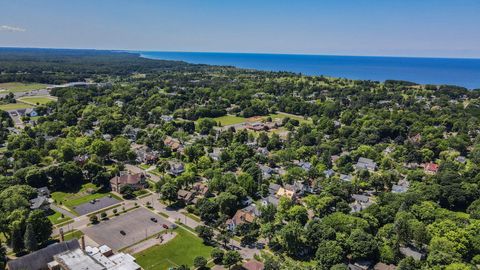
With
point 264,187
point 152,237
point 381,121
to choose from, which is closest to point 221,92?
point 381,121

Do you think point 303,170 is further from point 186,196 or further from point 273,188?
point 186,196

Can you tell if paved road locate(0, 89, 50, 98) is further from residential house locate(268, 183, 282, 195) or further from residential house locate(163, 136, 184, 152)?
residential house locate(268, 183, 282, 195)

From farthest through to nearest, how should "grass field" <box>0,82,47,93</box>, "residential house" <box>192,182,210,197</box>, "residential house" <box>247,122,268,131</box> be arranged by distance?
"grass field" <box>0,82,47,93</box> < "residential house" <box>247,122,268,131</box> < "residential house" <box>192,182,210,197</box>

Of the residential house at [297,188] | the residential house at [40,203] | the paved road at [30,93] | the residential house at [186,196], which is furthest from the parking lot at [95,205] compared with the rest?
the paved road at [30,93]

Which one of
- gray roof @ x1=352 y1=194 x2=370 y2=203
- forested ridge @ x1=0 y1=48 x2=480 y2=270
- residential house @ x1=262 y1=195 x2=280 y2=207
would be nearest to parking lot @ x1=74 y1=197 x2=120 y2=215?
forested ridge @ x1=0 y1=48 x2=480 y2=270

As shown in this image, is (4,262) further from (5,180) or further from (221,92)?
(221,92)

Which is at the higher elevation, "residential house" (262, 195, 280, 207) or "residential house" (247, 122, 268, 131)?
"residential house" (247, 122, 268, 131)

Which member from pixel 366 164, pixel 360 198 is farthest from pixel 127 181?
pixel 366 164

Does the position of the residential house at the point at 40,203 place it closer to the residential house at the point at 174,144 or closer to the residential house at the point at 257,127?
the residential house at the point at 174,144
